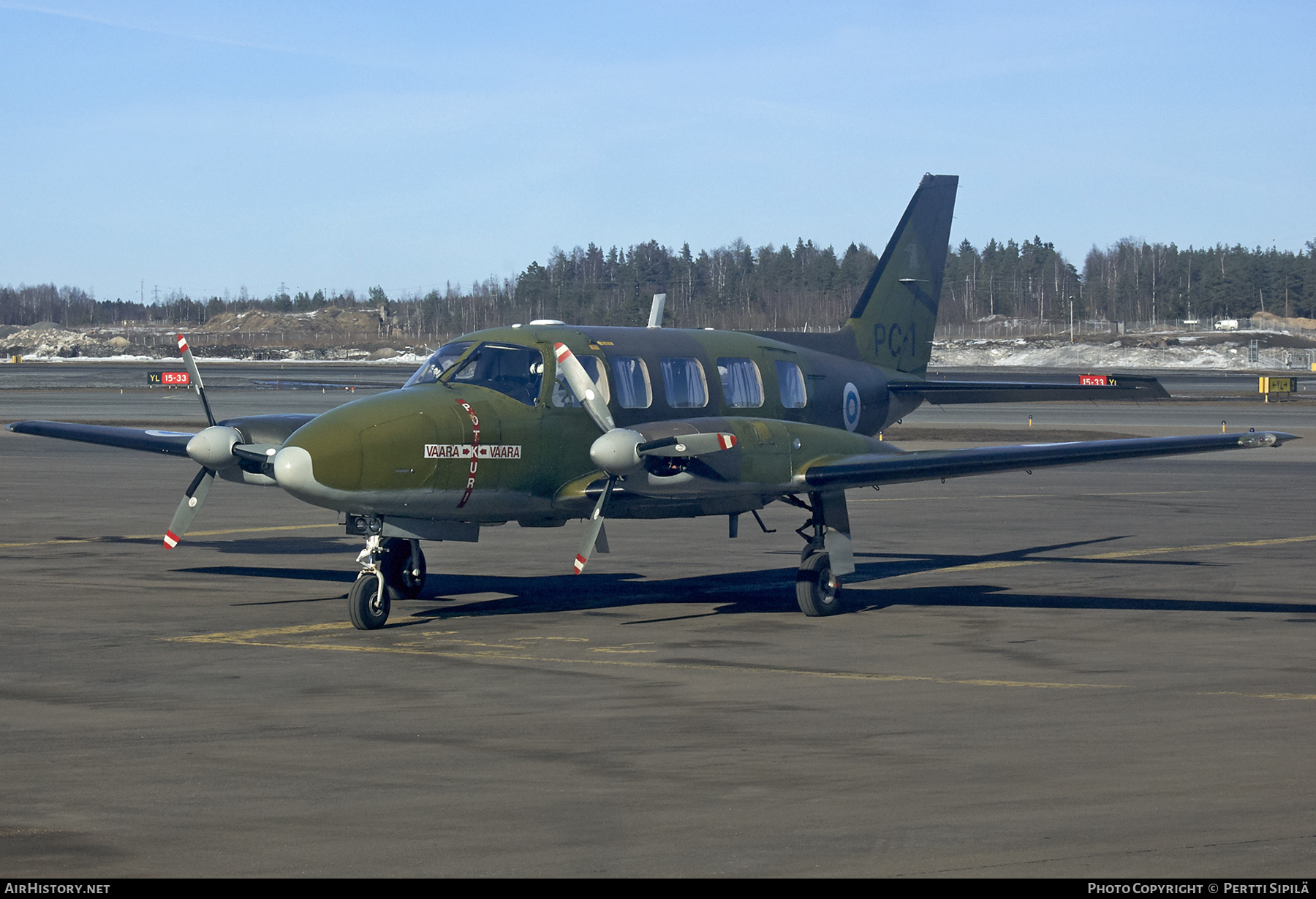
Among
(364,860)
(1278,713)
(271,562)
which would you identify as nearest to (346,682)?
(364,860)

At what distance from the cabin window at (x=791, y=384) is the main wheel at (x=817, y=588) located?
10.3 feet

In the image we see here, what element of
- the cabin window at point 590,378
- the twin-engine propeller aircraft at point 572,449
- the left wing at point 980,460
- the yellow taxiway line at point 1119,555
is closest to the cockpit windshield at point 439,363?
the twin-engine propeller aircraft at point 572,449

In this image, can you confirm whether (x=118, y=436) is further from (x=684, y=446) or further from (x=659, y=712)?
(x=659, y=712)

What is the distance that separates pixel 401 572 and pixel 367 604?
8.04ft

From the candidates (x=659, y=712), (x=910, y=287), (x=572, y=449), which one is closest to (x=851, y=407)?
(x=910, y=287)

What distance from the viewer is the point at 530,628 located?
15836mm

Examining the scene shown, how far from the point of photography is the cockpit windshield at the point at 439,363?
16.4 metres

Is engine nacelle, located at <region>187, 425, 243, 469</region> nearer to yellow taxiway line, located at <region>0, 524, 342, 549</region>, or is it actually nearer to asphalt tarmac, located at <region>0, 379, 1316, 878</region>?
asphalt tarmac, located at <region>0, 379, 1316, 878</region>

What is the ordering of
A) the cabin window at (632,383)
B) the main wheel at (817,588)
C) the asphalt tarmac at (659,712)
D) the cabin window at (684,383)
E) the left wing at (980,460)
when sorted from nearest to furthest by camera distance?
the asphalt tarmac at (659,712) < the left wing at (980,460) < the main wheel at (817,588) < the cabin window at (632,383) < the cabin window at (684,383)

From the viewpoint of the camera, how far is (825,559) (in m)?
17.3

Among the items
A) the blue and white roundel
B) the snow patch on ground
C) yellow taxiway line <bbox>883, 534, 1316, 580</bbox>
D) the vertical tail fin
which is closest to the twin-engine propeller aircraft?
the blue and white roundel

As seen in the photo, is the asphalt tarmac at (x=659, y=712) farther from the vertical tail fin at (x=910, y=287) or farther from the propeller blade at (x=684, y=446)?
the vertical tail fin at (x=910, y=287)

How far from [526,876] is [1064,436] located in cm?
4990

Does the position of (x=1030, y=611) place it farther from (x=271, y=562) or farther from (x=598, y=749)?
(x=271, y=562)
